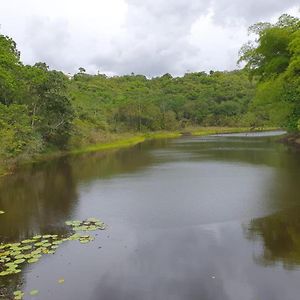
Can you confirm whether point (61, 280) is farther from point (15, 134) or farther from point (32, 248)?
point (15, 134)

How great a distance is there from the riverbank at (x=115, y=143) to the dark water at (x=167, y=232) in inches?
162

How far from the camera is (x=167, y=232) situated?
1274cm

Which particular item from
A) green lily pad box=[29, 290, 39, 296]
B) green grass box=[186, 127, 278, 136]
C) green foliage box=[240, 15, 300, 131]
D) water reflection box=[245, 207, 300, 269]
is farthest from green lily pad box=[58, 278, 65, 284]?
green grass box=[186, 127, 278, 136]

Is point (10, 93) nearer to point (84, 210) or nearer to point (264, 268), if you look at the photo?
point (84, 210)

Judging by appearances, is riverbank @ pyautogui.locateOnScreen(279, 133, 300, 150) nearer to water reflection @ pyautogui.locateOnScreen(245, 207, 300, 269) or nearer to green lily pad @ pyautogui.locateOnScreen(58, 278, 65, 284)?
water reflection @ pyautogui.locateOnScreen(245, 207, 300, 269)

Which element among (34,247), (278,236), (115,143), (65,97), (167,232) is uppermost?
(65,97)

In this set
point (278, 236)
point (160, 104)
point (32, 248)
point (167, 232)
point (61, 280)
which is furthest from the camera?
point (160, 104)

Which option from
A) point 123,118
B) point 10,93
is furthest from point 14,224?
point 123,118

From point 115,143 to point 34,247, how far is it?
39909 mm

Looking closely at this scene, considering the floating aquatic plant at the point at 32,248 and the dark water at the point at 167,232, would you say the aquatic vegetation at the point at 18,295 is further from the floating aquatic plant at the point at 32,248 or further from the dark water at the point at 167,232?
the floating aquatic plant at the point at 32,248

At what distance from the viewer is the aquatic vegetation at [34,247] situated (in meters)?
10.1

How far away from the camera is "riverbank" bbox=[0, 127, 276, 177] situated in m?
29.0

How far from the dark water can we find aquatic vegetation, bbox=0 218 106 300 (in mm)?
322

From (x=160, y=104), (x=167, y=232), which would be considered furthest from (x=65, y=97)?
(x=160, y=104)
